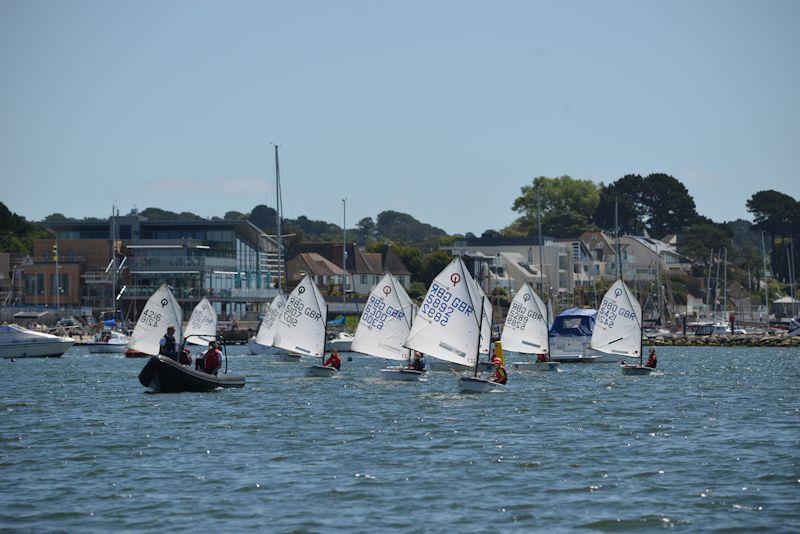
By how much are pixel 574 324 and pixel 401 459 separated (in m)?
51.1

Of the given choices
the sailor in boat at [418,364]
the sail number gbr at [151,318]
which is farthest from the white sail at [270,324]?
the sailor in boat at [418,364]

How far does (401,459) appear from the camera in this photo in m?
31.0

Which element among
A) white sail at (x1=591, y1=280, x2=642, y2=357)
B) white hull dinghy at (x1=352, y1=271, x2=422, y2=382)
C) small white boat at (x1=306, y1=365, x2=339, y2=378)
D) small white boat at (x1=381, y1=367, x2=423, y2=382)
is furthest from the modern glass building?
small white boat at (x1=381, y1=367, x2=423, y2=382)

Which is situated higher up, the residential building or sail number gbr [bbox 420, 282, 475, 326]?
the residential building

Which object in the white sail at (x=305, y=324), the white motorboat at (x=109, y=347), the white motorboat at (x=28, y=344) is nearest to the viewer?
the white sail at (x=305, y=324)

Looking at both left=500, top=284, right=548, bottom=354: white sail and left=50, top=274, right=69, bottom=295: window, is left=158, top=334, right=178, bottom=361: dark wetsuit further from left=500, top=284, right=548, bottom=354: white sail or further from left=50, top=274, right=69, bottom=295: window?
left=50, top=274, right=69, bottom=295: window

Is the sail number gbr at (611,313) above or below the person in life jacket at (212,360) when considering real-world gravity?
above

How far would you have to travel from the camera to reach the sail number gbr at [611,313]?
217ft

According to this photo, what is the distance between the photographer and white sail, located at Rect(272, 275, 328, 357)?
6188 centimetres

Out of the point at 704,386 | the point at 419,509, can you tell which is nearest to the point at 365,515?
the point at 419,509

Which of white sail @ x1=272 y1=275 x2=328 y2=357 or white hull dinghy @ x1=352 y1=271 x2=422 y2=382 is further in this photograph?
white sail @ x1=272 y1=275 x2=328 y2=357

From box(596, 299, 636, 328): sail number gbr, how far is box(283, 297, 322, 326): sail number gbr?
50.4 feet

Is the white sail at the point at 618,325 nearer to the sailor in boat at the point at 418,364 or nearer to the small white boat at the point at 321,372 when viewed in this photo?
the sailor in boat at the point at 418,364

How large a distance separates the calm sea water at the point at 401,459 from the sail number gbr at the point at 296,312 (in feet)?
27.6
